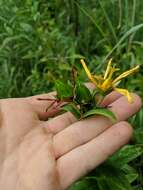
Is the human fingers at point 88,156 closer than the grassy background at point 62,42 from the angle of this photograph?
Yes

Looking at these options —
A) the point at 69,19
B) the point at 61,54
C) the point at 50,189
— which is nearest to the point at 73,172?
the point at 50,189

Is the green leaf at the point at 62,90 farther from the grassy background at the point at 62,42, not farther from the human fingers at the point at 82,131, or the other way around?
the grassy background at the point at 62,42

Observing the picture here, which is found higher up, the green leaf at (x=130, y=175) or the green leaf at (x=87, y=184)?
the green leaf at (x=87, y=184)

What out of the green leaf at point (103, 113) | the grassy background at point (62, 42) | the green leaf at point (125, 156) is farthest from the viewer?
the grassy background at point (62, 42)

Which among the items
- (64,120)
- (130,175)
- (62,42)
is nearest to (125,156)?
(130,175)

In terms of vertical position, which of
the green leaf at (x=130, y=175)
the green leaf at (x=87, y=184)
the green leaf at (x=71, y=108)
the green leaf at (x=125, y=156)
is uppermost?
the green leaf at (x=71, y=108)

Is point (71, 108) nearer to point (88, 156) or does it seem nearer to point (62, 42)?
point (88, 156)

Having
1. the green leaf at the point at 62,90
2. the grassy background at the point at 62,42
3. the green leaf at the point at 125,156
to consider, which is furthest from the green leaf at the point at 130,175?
the green leaf at the point at 62,90

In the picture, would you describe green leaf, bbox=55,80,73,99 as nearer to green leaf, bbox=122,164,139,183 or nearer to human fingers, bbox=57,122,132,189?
human fingers, bbox=57,122,132,189

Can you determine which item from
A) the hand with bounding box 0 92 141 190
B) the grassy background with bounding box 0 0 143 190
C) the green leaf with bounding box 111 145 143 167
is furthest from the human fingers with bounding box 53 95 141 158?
the grassy background with bounding box 0 0 143 190
